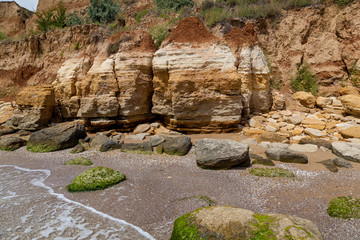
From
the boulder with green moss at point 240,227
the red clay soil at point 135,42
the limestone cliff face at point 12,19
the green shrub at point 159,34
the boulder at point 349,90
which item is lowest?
the boulder with green moss at point 240,227

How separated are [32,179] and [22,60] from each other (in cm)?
1093

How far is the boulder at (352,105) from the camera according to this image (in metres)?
6.57

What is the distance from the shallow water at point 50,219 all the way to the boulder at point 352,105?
7372 millimetres

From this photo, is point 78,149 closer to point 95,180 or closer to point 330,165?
point 95,180

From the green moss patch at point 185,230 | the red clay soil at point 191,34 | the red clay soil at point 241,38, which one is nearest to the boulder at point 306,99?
the red clay soil at point 241,38

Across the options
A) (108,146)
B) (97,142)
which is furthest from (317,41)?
(97,142)

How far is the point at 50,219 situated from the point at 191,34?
586 centimetres

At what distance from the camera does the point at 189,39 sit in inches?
256

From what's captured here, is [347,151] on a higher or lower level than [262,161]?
higher

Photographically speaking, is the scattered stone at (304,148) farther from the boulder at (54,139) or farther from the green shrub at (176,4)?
the green shrub at (176,4)

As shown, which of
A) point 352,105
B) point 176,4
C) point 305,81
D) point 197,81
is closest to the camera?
point 197,81

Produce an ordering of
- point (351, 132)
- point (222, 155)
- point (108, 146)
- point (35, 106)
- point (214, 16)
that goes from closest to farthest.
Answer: point (222, 155) < point (351, 132) < point (108, 146) < point (35, 106) < point (214, 16)

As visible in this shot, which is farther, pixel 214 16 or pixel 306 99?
pixel 214 16

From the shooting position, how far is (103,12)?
13.4 metres
